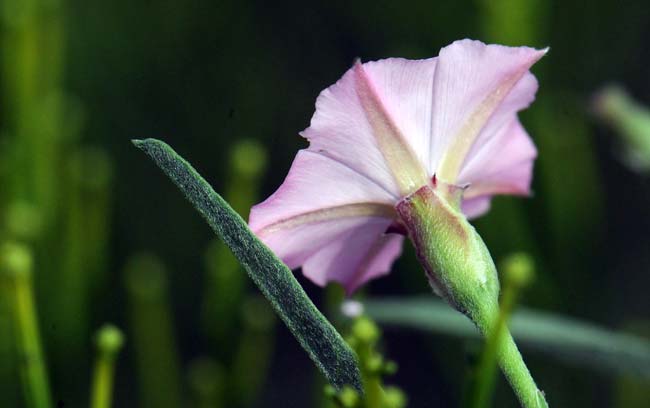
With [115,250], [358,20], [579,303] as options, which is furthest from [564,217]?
[115,250]

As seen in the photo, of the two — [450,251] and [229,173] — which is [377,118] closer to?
[450,251]

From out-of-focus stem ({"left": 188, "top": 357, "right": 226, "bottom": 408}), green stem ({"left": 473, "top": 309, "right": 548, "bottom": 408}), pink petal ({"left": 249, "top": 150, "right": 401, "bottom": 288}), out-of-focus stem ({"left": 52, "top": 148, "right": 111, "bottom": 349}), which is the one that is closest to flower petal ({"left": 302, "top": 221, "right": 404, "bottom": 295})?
pink petal ({"left": 249, "top": 150, "right": 401, "bottom": 288})

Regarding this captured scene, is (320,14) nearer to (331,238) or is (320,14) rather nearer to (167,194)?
(167,194)

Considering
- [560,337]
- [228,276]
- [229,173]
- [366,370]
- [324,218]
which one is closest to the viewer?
[366,370]

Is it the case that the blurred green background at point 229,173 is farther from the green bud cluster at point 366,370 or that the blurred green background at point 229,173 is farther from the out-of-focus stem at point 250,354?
the green bud cluster at point 366,370

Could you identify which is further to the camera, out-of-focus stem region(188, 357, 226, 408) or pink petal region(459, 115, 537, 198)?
out-of-focus stem region(188, 357, 226, 408)

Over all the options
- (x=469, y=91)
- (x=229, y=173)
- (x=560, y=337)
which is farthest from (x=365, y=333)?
(x=229, y=173)

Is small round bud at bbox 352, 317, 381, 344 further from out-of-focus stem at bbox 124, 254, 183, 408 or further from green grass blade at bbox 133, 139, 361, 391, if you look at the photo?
out-of-focus stem at bbox 124, 254, 183, 408
